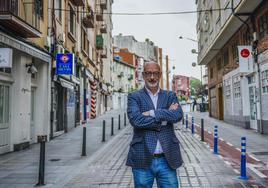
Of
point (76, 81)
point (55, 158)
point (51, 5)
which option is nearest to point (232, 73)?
point (76, 81)

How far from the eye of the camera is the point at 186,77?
15275cm

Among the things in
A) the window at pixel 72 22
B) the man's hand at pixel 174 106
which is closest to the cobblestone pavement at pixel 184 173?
the man's hand at pixel 174 106

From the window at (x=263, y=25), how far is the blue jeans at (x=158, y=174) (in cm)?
1442

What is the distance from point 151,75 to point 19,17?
8.02 meters

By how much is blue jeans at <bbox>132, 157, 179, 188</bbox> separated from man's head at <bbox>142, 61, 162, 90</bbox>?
720 millimetres

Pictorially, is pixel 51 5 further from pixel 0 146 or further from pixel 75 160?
pixel 75 160

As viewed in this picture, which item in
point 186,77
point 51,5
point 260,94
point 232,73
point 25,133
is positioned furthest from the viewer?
point 186,77

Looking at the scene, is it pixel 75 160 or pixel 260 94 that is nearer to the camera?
pixel 75 160

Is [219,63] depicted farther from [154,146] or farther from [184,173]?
[154,146]

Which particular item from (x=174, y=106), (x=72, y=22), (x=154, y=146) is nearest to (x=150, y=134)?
(x=154, y=146)

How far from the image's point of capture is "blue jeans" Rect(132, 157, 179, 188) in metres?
3.20

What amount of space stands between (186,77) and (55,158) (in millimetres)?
145213

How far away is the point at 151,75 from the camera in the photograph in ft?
11.1

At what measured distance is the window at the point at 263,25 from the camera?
15920 millimetres
